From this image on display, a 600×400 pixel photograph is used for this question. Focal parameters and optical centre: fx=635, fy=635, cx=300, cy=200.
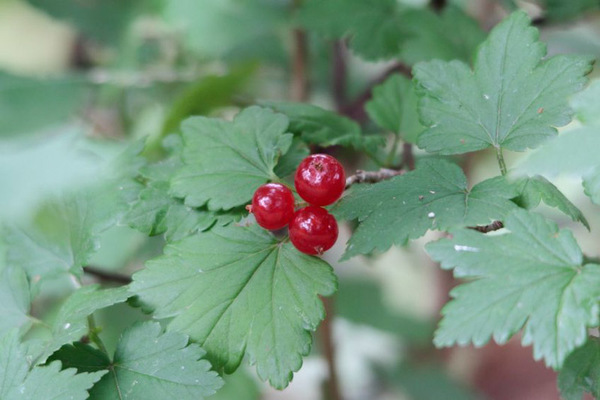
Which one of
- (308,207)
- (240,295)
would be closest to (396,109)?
(308,207)

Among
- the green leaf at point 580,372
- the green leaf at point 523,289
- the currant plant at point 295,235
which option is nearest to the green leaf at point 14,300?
the currant plant at point 295,235

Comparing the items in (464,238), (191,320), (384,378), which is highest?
(464,238)

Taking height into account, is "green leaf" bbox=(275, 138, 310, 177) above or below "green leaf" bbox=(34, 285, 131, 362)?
above

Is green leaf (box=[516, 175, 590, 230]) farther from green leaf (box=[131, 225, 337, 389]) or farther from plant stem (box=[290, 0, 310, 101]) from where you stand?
plant stem (box=[290, 0, 310, 101])

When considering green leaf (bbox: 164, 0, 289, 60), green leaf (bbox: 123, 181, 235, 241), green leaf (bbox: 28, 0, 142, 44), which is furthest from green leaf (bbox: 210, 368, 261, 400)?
green leaf (bbox: 28, 0, 142, 44)

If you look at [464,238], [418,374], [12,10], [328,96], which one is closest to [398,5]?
[328,96]

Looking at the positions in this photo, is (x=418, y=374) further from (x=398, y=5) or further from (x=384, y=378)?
(x=398, y=5)
